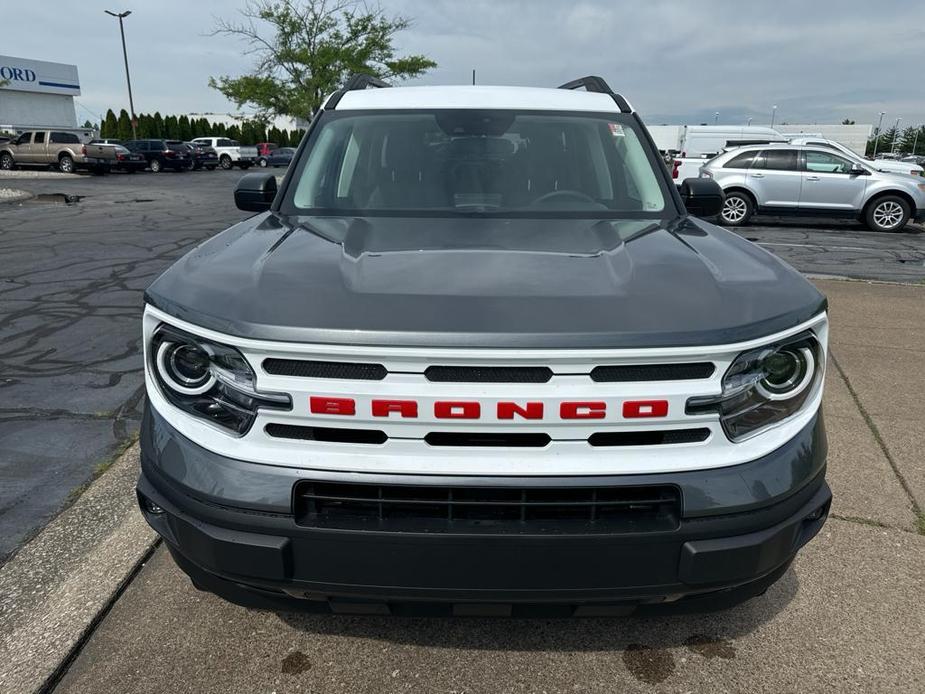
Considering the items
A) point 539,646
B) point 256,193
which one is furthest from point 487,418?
point 256,193

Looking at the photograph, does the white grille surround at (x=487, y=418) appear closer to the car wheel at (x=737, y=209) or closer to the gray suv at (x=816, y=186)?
the gray suv at (x=816, y=186)

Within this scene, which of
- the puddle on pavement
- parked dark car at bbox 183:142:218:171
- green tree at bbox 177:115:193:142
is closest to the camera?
the puddle on pavement

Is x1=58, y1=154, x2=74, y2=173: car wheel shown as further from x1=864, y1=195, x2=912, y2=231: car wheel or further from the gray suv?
x1=864, y1=195, x2=912, y2=231: car wheel

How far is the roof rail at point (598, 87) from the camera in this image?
11.2 ft

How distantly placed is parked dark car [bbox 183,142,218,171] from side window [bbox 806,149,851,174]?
3084cm

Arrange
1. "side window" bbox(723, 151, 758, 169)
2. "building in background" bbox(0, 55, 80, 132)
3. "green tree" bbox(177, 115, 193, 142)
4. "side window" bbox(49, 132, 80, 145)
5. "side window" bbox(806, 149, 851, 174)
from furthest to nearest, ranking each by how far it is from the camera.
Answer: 1. "building in background" bbox(0, 55, 80, 132)
2. "green tree" bbox(177, 115, 193, 142)
3. "side window" bbox(49, 132, 80, 145)
4. "side window" bbox(723, 151, 758, 169)
5. "side window" bbox(806, 149, 851, 174)

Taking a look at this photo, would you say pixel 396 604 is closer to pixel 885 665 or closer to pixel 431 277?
pixel 431 277

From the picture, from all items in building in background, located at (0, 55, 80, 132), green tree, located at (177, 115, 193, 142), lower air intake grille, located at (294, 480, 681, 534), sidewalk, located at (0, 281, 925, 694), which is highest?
building in background, located at (0, 55, 80, 132)

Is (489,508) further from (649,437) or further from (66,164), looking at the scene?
(66,164)

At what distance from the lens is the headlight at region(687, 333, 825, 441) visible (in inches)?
67.7

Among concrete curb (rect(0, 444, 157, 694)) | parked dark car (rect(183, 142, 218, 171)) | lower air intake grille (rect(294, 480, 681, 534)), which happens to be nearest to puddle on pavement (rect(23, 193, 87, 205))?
concrete curb (rect(0, 444, 157, 694))

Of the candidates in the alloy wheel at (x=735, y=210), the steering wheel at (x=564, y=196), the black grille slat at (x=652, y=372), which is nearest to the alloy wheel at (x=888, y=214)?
the alloy wheel at (x=735, y=210)

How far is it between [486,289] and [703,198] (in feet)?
6.13

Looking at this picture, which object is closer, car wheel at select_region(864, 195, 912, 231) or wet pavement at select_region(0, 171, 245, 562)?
wet pavement at select_region(0, 171, 245, 562)
